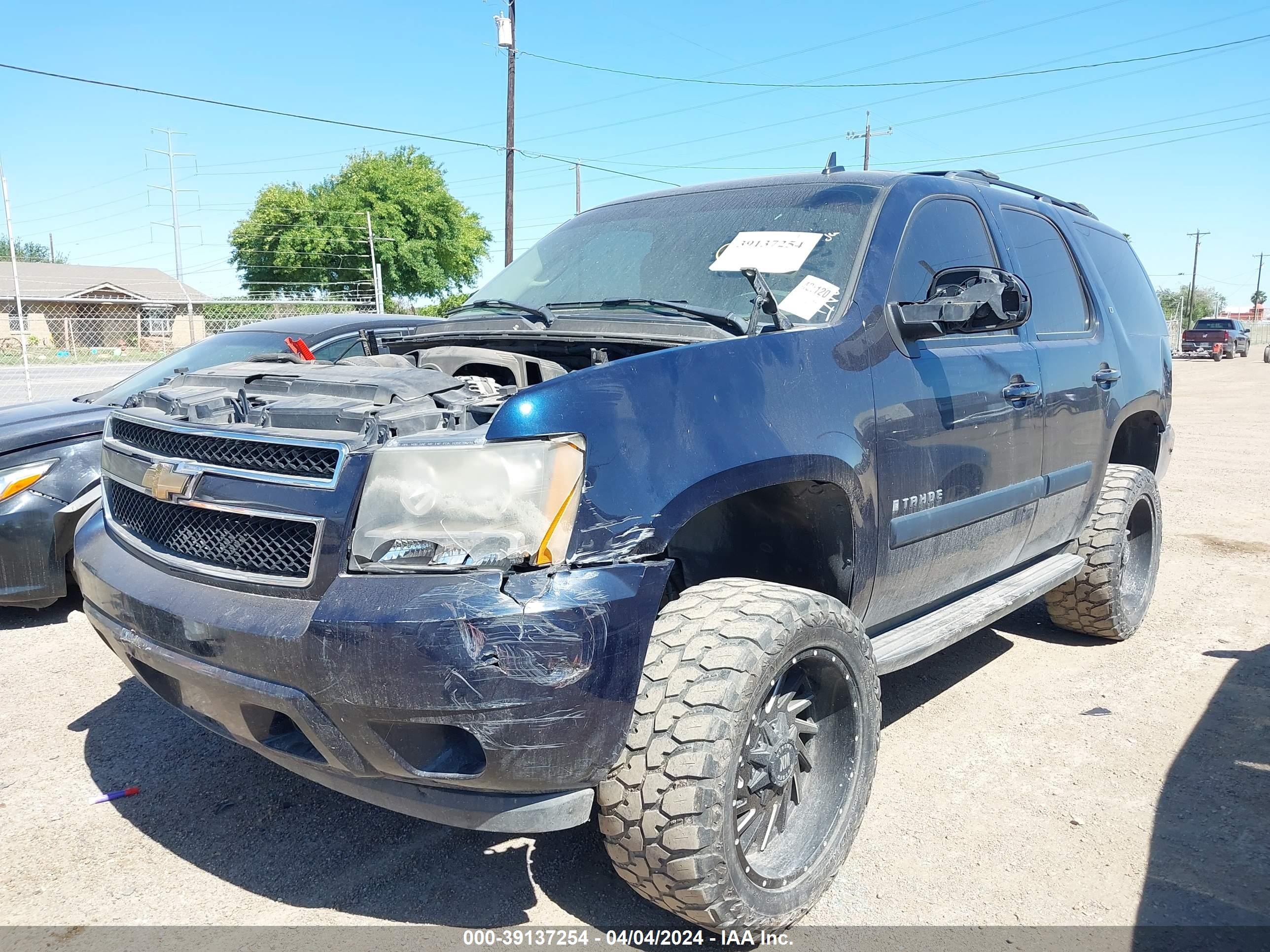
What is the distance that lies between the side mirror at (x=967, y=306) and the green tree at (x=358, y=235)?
49405 mm

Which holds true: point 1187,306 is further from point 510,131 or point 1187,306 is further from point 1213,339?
point 510,131

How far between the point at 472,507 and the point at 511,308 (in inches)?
65.5

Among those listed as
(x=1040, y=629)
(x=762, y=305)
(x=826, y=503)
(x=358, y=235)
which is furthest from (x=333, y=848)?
(x=358, y=235)

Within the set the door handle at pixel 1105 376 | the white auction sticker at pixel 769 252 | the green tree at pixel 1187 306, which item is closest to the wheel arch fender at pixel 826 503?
the white auction sticker at pixel 769 252

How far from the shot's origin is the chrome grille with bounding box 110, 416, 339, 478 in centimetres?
221

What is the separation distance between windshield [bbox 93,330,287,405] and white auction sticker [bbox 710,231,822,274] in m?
3.57

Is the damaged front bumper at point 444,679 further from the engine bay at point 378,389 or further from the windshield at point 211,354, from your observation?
the windshield at point 211,354

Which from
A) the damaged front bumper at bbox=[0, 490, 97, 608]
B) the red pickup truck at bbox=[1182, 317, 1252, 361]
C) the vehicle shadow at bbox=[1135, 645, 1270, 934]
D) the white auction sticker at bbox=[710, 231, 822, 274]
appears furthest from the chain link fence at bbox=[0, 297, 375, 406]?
the red pickup truck at bbox=[1182, 317, 1252, 361]

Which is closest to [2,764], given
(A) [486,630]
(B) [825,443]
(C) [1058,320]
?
(A) [486,630]

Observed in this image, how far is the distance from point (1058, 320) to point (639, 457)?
8.98ft

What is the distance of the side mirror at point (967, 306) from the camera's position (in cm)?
301

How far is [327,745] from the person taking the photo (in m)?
2.15

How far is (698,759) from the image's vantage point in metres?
2.18

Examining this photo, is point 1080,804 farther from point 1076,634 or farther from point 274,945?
point 274,945
